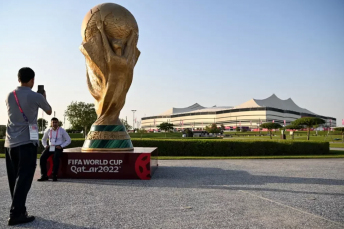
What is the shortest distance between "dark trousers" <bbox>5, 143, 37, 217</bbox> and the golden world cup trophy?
4712mm

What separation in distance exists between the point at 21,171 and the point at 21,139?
0.39 m

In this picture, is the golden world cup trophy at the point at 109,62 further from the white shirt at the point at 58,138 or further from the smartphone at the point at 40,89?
the smartphone at the point at 40,89

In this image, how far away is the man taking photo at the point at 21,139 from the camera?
3766mm

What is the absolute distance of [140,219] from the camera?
13.0ft

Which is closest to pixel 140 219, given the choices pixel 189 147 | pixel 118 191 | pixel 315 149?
pixel 118 191

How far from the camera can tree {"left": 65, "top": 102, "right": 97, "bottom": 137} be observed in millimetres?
43875

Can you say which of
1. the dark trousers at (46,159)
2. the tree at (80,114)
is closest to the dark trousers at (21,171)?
the dark trousers at (46,159)

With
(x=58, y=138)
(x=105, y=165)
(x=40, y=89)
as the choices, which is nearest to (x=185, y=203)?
(x=40, y=89)

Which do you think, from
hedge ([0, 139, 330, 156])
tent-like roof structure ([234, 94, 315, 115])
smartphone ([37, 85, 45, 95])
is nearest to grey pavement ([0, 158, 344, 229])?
smartphone ([37, 85, 45, 95])

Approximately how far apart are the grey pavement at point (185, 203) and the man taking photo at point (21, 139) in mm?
352

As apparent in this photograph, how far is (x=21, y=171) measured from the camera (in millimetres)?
3783

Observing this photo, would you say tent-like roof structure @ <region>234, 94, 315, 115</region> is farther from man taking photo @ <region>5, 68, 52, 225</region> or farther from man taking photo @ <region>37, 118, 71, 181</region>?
man taking photo @ <region>5, 68, 52, 225</region>

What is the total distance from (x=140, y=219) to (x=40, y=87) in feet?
7.23

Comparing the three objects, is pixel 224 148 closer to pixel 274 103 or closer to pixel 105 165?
pixel 105 165
